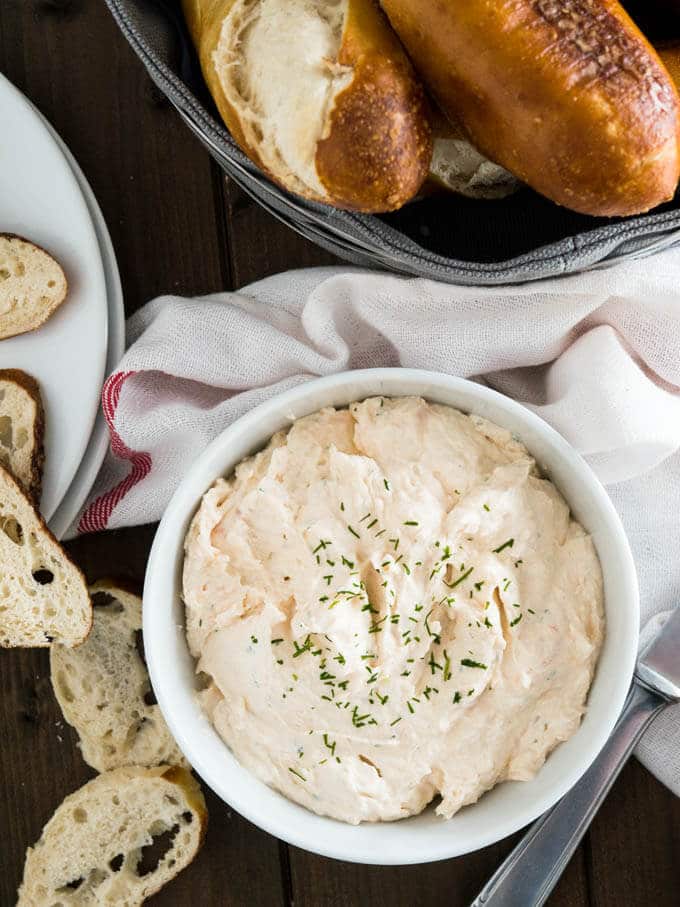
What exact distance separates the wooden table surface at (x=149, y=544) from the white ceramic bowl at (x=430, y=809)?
0.29 m

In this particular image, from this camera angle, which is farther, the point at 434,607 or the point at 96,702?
the point at 96,702

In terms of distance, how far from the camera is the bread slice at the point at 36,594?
53.6 inches

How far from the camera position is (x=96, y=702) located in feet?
4.82

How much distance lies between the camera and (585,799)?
135 centimetres

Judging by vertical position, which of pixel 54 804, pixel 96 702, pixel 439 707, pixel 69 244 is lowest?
pixel 54 804

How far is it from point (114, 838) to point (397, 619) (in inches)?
25.1

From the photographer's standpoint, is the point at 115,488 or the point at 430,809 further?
the point at 115,488

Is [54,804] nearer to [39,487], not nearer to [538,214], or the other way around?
[39,487]

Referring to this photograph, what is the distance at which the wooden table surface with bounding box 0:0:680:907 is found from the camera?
1.42 m

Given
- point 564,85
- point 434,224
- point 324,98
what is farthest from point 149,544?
point 564,85

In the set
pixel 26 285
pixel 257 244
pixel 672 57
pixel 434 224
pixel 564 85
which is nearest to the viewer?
pixel 564 85

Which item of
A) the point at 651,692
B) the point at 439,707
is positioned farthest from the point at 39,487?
the point at 651,692

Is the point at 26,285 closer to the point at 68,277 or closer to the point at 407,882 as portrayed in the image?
the point at 68,277

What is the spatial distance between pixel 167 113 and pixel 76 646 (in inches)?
29.6
